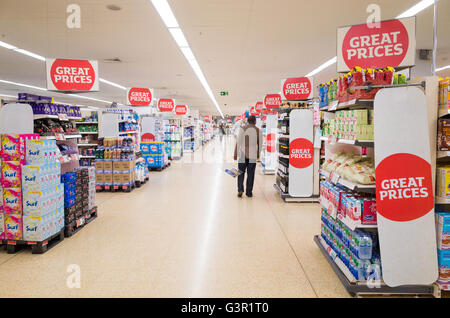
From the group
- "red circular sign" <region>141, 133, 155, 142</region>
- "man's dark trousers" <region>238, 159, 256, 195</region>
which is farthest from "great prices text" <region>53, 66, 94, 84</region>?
"red circular sign" <region>141, 133, 155, 142</region>

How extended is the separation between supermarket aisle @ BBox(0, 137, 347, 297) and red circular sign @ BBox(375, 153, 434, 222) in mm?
949

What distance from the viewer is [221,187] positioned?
7.95 m

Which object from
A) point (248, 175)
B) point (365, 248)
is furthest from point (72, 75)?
point (365, 248)

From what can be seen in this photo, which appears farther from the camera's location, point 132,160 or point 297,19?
point 132,160

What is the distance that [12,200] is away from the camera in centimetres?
372

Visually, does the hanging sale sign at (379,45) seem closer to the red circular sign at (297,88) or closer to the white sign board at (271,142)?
the red circular sign at (297,88)

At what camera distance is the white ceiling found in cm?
563

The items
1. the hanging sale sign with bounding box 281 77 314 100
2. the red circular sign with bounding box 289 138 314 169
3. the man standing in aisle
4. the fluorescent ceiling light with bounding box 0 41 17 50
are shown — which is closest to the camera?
A: the red circular sign with bounding box 289 138 314 169

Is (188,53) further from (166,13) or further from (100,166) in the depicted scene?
(100,166)

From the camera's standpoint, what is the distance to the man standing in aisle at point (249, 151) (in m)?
6.75

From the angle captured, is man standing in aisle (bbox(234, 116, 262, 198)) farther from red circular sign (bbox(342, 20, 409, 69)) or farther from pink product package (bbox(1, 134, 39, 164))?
pink product package (bbox(1, 134, 39, 164))

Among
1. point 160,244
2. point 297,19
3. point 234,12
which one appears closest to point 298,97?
point 297,19
